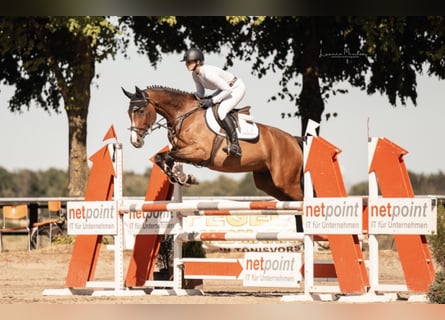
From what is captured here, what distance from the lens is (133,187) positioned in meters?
40.6

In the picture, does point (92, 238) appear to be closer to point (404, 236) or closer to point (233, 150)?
point (233, 150)

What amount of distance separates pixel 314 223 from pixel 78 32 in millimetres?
9057

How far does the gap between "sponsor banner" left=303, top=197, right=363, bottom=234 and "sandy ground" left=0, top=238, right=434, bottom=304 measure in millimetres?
727

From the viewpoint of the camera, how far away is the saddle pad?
10.9m

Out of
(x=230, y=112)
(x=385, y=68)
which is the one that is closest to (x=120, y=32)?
(x=385, y=68)

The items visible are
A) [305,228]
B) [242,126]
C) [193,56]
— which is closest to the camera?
[305,228]

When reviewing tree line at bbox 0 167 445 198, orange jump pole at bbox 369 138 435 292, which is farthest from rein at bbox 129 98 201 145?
tree line at bbox 0 167 445 198

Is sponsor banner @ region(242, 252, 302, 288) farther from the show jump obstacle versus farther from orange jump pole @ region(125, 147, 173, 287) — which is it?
orange jump pole @ region(125, 147, 173, 287)

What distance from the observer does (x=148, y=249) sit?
11.3m

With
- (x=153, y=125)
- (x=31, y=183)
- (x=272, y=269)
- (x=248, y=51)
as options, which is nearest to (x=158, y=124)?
(x=153, y=125)

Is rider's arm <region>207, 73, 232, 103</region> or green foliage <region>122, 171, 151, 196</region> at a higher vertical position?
green foliage <region>122, 171, 151, 196</region>

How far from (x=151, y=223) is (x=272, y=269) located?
1.54 metres
